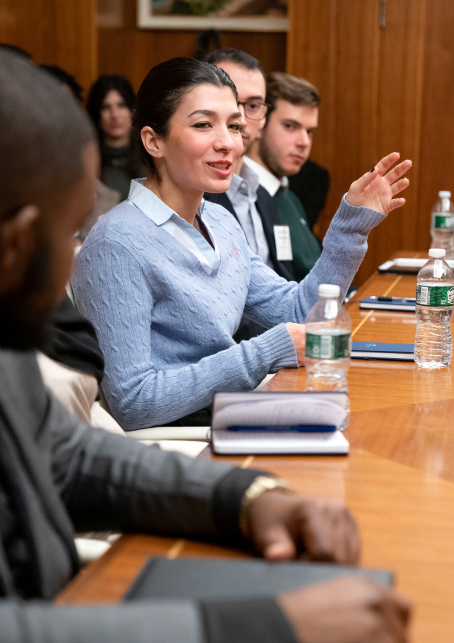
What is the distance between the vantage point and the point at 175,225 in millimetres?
2047

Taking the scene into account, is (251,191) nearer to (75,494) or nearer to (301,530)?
(75,494)

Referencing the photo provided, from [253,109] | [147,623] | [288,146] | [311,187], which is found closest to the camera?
[147,623]

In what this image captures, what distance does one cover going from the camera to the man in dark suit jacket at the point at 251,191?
10.6 feet

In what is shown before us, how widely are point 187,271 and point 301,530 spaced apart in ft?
3.79

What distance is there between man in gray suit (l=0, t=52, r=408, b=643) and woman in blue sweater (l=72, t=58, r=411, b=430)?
708 mm

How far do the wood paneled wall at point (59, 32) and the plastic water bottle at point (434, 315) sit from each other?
401 centimetres

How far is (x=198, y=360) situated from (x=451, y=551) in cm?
112

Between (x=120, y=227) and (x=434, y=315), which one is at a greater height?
(x=120, y=227)

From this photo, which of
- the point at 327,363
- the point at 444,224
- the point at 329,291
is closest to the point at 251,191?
the point at 444,224

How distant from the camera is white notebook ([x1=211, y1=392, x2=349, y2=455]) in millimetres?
1316

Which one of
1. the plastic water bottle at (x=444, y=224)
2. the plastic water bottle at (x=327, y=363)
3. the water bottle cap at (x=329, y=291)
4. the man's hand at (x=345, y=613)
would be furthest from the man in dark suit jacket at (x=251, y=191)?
the man's hand at (x=345, y=613)

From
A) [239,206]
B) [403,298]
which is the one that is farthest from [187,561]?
[239,206]

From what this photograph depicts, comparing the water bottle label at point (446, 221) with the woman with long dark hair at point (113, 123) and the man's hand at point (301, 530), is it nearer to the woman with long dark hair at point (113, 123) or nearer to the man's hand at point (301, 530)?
the woman with long dark hair at point (113, 123)

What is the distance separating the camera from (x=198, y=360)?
6.66ft
